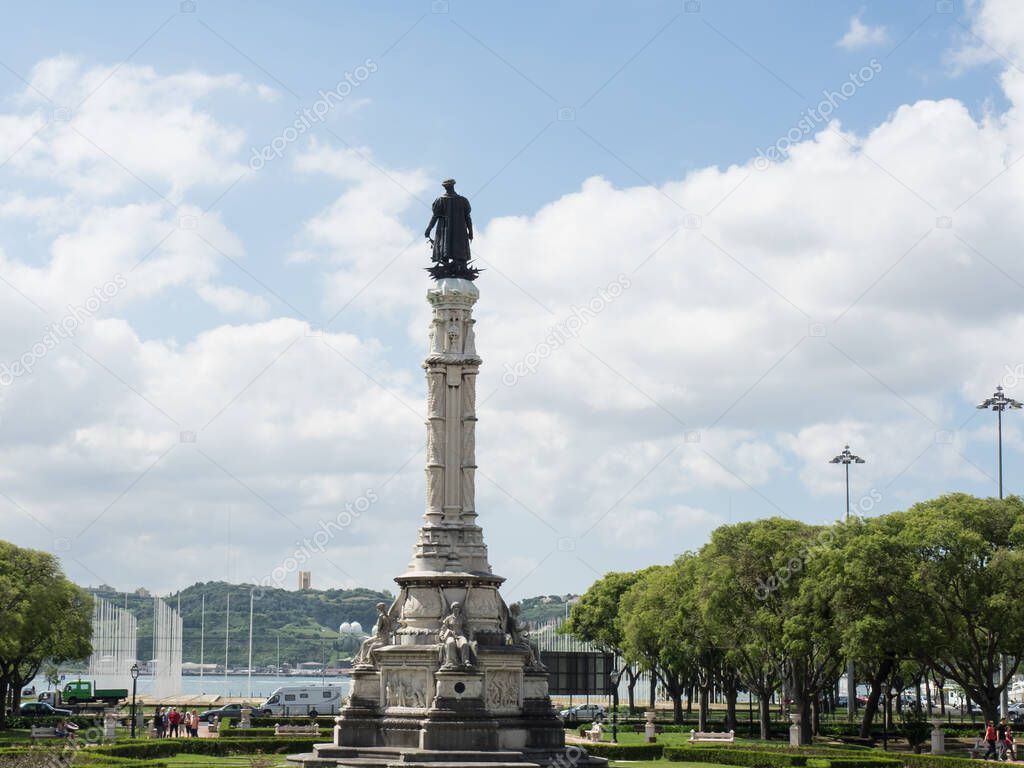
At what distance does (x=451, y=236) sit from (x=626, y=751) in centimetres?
2326

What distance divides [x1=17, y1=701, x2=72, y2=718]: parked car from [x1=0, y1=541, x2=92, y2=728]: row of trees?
260 cm

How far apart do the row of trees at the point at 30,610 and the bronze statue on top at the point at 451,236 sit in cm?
3318

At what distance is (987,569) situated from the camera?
57.5 metres

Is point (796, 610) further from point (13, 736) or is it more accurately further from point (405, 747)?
point (13, 736)

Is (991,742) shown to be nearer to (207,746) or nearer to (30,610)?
(207,746)

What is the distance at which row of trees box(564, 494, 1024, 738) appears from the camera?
190ft

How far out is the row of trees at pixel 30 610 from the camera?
229 feet

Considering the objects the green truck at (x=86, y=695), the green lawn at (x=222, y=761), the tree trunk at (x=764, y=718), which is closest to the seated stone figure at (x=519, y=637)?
the green lawn at (x=222, y=761)

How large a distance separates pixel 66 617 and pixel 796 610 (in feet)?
139

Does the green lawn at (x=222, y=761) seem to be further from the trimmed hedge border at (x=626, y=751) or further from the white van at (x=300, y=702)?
the white van at (x=300, y=702)

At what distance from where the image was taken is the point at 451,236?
52406mm

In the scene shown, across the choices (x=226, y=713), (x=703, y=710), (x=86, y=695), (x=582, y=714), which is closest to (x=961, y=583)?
(x=703, y=710)

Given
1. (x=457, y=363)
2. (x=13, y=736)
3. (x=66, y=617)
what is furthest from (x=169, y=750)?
(x=66, y=617)

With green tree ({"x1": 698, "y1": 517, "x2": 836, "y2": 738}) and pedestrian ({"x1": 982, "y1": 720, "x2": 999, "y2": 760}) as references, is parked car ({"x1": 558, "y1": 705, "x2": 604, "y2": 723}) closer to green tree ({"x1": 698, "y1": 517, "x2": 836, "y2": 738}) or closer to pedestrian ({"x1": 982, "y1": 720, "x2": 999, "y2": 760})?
green tree ({"x1": 698, "y1": 517, "x2": 836, "y2": 738})
